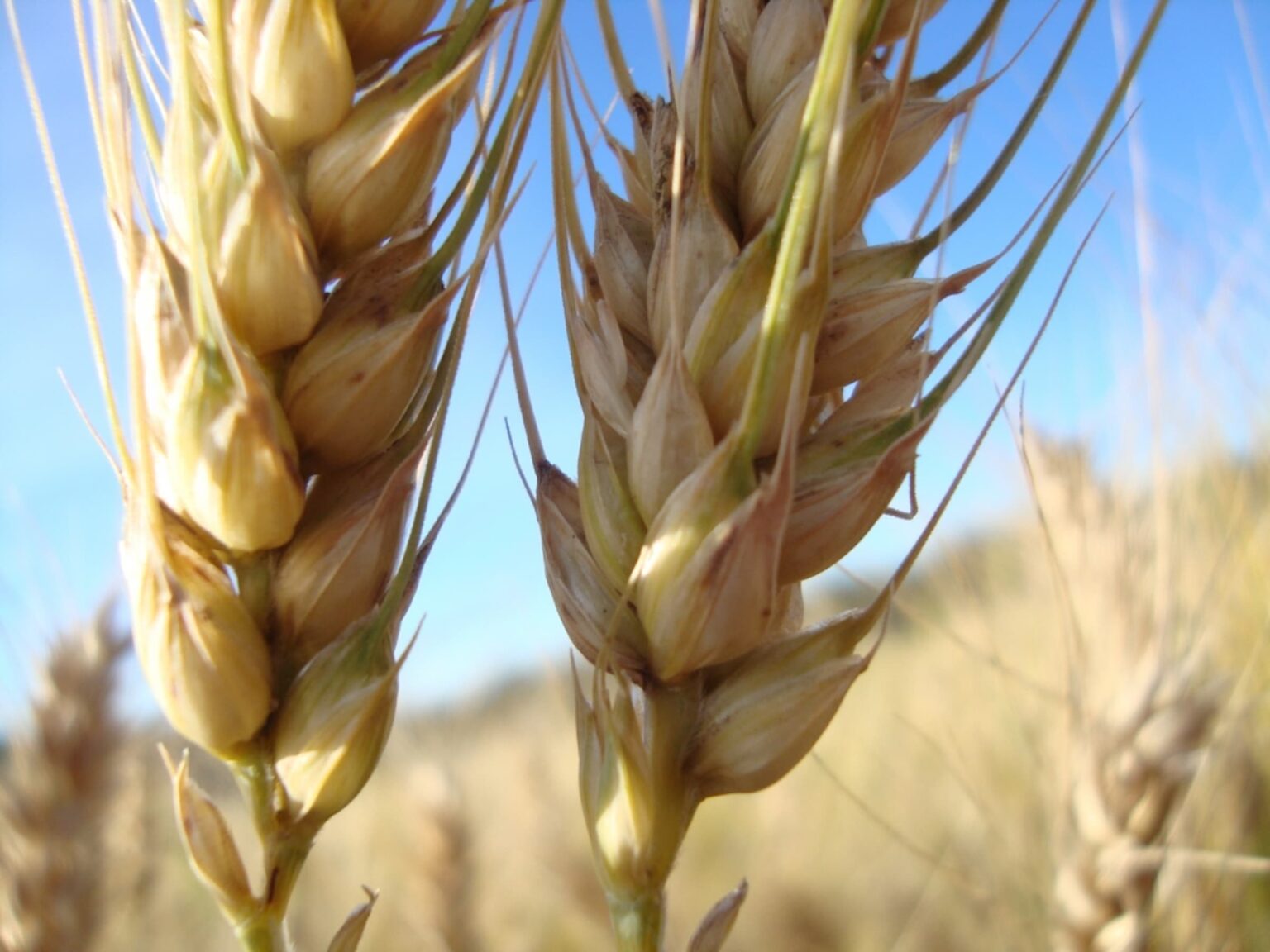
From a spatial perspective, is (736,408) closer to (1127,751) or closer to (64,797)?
(1127,751)

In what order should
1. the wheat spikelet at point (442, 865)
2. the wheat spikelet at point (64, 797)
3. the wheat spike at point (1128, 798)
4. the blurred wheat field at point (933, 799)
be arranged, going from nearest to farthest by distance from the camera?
the wheat spike at point (1128, 798)
the blurred wheat field at point (933, 799)
the wheat spikelet at point (64, 797)
the wheat spikelet at point (442, 865)

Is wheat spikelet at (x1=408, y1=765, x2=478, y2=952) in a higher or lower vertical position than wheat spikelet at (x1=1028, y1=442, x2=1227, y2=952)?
lower

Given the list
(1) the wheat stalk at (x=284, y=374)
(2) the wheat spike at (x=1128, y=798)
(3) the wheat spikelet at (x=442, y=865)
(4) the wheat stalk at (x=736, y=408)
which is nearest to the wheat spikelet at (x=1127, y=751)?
(2) the wheat spike at (x=1128, y=798)

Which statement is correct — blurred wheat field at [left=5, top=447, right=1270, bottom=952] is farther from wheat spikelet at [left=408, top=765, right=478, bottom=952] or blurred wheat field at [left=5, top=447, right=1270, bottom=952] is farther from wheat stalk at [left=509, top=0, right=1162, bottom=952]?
wheat stalk at [left=509, top=0, right=1162, bottom=952]

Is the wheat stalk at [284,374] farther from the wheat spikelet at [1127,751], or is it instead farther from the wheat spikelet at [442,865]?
the wheat spikelet at [442,865]

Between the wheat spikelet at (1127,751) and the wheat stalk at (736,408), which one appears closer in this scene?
the wheat stalk at (736,408)

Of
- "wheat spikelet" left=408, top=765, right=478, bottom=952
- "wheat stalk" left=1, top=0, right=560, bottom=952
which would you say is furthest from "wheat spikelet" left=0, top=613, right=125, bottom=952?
"wheat stalk" left=1, top=0, right=560, bottom=952

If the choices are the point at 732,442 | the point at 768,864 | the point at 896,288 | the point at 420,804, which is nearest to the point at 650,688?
the point at 732,442

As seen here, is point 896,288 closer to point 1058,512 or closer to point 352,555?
point 352,555
